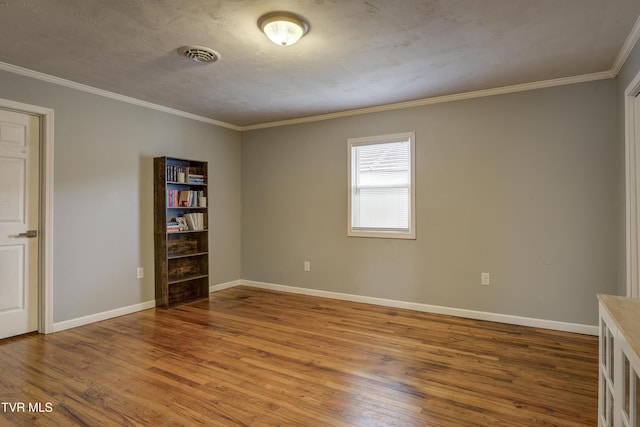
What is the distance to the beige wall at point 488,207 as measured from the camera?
3346 mm

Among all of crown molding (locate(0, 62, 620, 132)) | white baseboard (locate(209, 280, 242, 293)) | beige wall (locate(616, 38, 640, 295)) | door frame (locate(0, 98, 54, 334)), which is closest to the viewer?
beige wall (locate(616, 38, 640, 295))

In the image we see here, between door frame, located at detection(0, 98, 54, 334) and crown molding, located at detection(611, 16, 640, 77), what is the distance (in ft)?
15.6

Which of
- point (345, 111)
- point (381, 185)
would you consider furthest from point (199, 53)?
point (381, 185)

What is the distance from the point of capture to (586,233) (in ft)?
11.0

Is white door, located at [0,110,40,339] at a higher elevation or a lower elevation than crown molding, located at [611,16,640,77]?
lower

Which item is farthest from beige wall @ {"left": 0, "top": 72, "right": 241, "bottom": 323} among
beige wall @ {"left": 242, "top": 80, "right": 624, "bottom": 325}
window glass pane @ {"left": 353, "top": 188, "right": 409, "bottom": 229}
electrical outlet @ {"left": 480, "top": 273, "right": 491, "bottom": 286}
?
electrical outlet @ {"left": 480, "top": 273, "right": 491, "bottom": 286}

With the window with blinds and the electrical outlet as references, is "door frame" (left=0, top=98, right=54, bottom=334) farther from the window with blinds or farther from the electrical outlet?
the electrical outlet

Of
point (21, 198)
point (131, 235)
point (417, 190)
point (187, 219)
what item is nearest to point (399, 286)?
point (417, 190)

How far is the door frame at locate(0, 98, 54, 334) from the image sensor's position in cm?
338

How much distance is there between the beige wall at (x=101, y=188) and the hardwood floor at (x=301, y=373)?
412 millimetres

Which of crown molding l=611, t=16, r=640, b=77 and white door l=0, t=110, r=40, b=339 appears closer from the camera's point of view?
crown molding l=611, t=16, r=640, b=77

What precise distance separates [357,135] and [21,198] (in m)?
3.53

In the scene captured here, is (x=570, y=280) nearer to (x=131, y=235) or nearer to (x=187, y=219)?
(x=187, y=219)

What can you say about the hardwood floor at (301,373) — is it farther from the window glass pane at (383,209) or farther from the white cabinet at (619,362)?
the window glass pane at (383,209)
